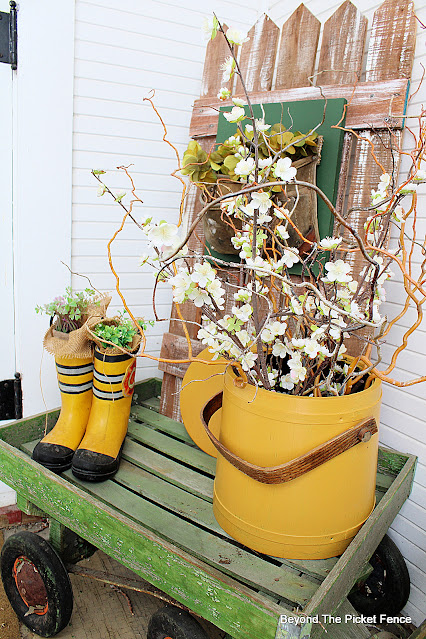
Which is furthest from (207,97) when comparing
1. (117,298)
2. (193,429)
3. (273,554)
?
(273,554)

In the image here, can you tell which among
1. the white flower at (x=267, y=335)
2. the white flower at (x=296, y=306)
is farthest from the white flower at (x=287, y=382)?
the white flower at (x=296, y=306)

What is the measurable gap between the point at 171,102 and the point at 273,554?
5.66 feet

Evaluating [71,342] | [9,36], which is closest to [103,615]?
[71,342]

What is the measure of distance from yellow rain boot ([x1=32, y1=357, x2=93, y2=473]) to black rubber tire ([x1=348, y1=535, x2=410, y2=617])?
105 cm

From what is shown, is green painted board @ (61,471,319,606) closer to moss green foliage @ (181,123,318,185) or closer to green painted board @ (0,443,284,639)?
green painted board @ (0,443,284,639)

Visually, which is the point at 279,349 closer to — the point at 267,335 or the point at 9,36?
the point at 267,335

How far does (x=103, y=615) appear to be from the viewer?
5.44 ft

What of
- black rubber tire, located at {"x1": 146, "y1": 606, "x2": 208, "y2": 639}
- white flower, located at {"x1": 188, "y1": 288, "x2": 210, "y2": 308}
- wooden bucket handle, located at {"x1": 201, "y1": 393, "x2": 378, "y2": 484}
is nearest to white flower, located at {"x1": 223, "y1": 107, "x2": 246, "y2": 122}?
white flower, located at {"x1": 188, "y1": 288, "x2": 210, "y2": 308}

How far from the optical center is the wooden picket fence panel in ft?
4.79

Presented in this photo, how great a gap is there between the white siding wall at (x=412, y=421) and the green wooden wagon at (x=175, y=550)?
59 millimetres

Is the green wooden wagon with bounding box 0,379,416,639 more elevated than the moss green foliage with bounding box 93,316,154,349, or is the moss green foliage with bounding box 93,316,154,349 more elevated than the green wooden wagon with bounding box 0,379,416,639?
the moss green foliage with bounding box 93,316,154,349

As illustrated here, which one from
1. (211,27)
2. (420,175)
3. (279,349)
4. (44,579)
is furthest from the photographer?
(44,579)

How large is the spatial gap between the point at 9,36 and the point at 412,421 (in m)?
1.89

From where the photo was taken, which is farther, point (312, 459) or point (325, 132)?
point (325, 132)
